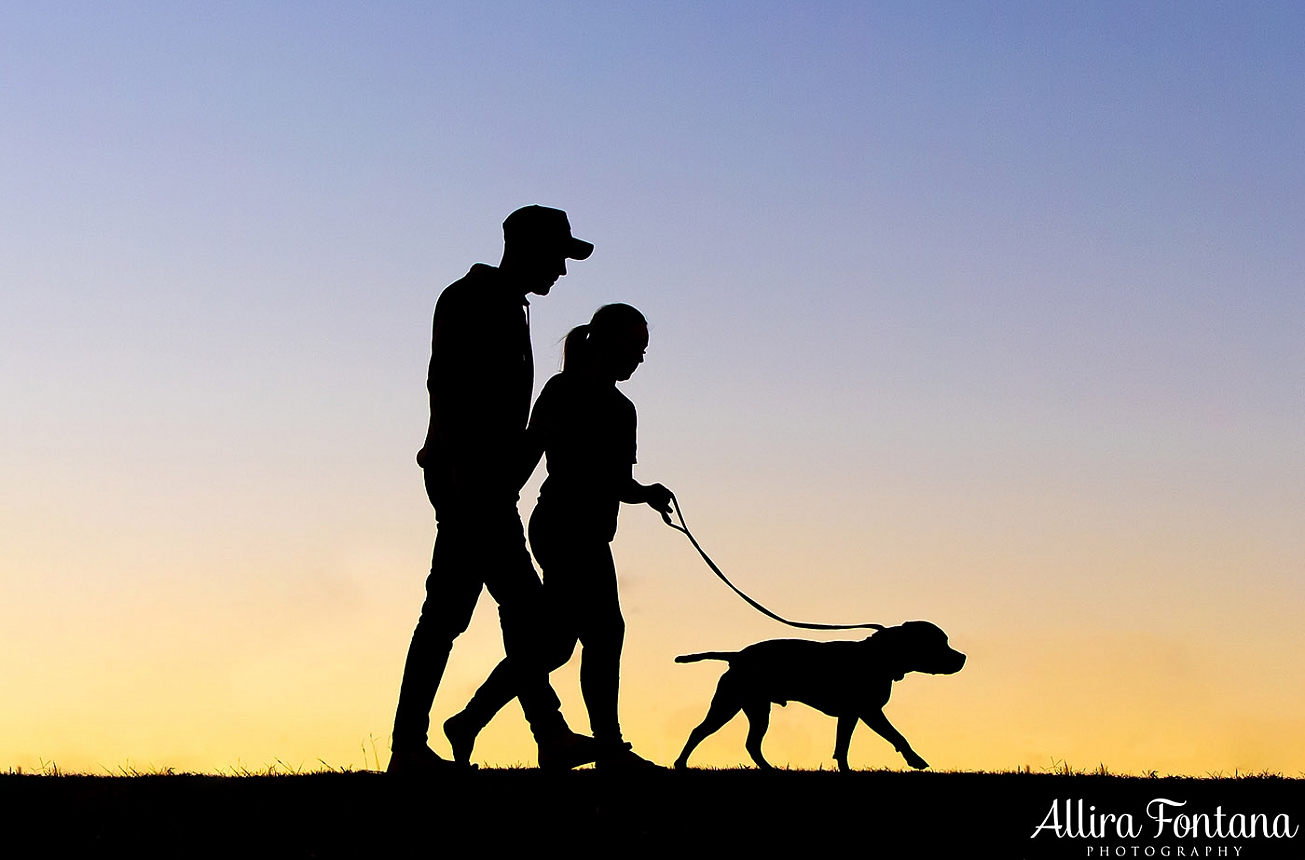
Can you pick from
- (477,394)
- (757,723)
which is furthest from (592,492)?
(757,723)

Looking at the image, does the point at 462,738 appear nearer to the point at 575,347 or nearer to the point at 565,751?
the point at 565,751

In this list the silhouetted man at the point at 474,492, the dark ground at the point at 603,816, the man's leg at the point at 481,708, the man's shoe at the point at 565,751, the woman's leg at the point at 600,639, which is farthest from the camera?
the woman's leg at the point at 600,639

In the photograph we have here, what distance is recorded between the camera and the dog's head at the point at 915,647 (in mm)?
9352

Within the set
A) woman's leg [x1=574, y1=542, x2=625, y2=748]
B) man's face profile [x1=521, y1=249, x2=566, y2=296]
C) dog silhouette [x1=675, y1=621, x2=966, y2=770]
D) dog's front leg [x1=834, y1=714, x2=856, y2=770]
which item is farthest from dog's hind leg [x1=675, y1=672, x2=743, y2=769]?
man's face profile [x1=521, y1=249, x2=566, y2=296]

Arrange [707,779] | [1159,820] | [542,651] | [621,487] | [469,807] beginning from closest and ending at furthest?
[469,807] < [1159,820] < [707,779] < [542,651] < [621,487]

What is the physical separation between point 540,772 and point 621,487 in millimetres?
1581

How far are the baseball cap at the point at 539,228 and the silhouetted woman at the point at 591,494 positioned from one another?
92 centimetres

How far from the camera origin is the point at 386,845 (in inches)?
223

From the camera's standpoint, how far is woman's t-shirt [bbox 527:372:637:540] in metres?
8.23

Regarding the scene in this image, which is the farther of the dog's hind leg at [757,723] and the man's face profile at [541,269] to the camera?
the dog's hind leg at [757,723]

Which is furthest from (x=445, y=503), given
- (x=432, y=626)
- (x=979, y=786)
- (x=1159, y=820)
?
(x=1159, y=820)

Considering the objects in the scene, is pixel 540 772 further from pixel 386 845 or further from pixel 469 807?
pixel 386 845

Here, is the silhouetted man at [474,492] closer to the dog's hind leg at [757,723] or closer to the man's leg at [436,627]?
the man's leg at [436,627]

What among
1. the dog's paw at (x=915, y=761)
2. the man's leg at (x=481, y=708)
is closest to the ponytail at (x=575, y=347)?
the man's leg at (x=481, y=708)
